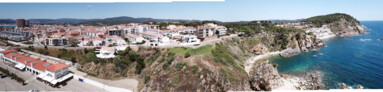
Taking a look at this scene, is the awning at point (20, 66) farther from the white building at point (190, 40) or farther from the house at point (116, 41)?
the white building at point (190, 40)

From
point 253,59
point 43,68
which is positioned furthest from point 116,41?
point 253,59

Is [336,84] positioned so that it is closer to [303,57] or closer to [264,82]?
[264,82]

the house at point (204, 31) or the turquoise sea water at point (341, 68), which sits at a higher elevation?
the house at point (204, 31)

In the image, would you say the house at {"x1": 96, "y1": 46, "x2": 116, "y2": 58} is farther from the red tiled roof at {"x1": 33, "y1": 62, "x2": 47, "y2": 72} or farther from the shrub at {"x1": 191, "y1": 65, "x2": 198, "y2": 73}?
the shrub at {"x1": 191, "y1": 65, "x2": 198, "y2": 73}

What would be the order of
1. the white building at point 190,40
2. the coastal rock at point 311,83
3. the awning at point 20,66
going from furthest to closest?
the white building at point 190,40
the coastal rock at point 311,83
the awning at point 20,66

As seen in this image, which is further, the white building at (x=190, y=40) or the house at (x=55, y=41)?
the white building at (x=190, y=40)

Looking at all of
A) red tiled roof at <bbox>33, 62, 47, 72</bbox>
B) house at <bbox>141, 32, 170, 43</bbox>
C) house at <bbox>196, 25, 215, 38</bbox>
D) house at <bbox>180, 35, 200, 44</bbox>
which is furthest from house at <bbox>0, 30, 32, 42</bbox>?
house at <bbox>196, 25, 215, 38</bbox>

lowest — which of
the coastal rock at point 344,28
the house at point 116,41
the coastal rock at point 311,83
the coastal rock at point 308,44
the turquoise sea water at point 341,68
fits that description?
the coastal rock at point 311,83

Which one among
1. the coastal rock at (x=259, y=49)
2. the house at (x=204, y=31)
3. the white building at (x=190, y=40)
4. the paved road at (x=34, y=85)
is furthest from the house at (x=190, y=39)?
the paved road at (x=34, y=85)

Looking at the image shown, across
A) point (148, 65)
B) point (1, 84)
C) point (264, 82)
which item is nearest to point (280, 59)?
point (264, 82)

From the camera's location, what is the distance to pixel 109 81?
13625 millimetres

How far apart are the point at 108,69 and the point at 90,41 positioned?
9.27 m

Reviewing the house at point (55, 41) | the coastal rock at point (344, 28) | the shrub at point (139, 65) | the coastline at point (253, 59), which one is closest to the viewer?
the shrub at point (139, 65)

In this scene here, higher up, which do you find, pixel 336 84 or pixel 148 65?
pixel 148 65
